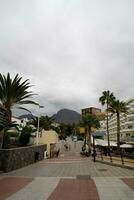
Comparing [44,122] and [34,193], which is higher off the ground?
[44,122]

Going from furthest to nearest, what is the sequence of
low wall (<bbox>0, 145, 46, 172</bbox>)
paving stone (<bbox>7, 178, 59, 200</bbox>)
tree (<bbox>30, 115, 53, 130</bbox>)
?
1. tree (<bbox>30, 115, 53, 130</bbox>)
2. low wall (<bbox>0, 145, 46, 172</bbox>)
3. paving stone (<bbox>7, 178, 59, 200</bbox>)

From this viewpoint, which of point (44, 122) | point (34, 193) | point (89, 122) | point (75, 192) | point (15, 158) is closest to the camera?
point (34, 193)

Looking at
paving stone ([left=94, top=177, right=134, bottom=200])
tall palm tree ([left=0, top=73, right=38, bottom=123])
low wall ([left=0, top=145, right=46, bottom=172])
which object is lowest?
paving stone ([left=94, top=177, right=134, bottom=200])

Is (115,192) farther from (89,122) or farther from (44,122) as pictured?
(44,122)

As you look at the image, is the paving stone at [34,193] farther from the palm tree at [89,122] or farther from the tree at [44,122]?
the tree at [44,122]

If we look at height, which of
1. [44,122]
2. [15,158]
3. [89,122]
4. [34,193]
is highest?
[44,122]

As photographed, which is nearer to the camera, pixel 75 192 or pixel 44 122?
pixel 75 192

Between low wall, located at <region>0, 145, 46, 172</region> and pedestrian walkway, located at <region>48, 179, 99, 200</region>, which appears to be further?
low wall, located at <region>0, 145, 46, 172</region>

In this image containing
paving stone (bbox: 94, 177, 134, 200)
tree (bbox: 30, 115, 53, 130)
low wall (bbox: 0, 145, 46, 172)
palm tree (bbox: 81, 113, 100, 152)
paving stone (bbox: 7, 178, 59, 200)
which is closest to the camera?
paving stone (bbox: 94, 177, 134, 200)

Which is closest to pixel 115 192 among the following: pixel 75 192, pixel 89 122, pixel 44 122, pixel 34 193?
pixel 75 192

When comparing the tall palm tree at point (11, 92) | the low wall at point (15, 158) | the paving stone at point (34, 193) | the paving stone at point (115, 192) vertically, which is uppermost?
the tall palm tree at point (11, 92)

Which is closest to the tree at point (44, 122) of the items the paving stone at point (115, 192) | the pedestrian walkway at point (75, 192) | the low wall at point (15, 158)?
the low wall at point (15, 158)

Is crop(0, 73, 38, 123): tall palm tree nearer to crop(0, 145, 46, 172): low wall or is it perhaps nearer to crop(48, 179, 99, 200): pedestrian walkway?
crop(0, 145, 46, 172): low wall

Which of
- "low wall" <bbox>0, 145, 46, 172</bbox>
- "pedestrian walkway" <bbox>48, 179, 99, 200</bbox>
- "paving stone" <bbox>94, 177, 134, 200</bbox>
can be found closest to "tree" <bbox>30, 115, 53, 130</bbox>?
"low wall" <bbox>0, 145, 46, 172</bbox>
